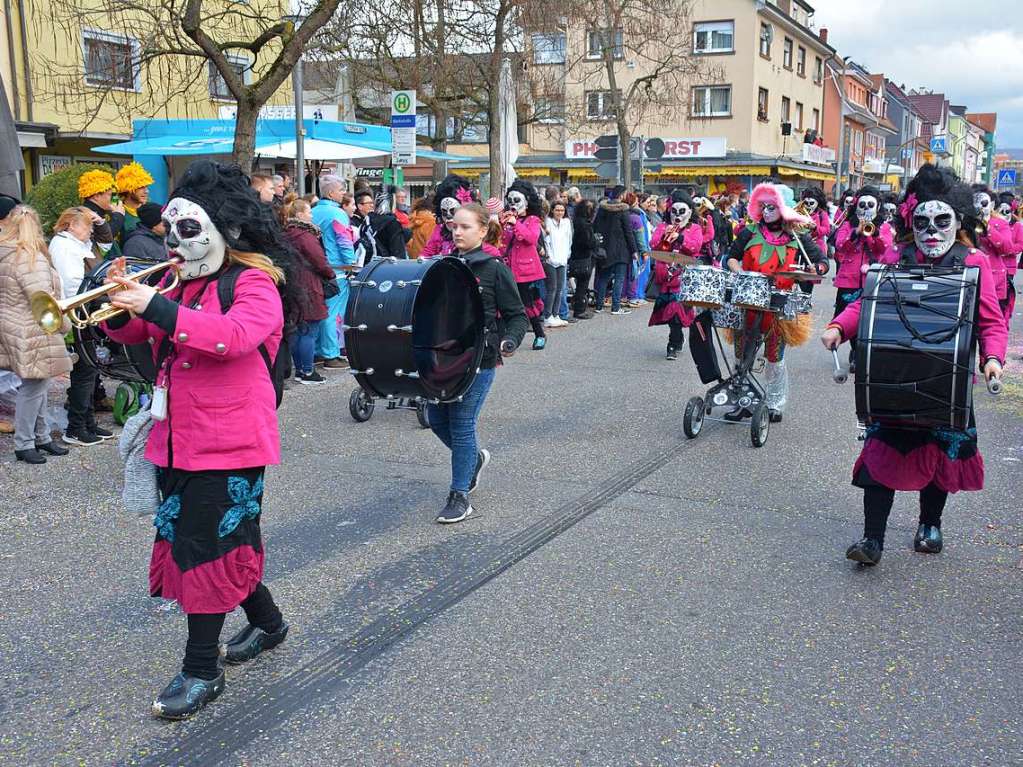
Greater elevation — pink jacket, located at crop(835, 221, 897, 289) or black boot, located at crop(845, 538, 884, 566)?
pink jacket, located at crop(835, 221, 897, 289)

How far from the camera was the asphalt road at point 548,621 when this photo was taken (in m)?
3.31

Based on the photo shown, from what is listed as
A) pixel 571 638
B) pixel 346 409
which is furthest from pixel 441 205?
pixel 571 638

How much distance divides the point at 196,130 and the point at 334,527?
13705mm

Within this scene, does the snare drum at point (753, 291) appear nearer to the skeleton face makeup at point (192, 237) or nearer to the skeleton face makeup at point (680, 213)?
the skeleton face makeup at point (680, 213)

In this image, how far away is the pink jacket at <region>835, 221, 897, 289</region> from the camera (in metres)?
10.5

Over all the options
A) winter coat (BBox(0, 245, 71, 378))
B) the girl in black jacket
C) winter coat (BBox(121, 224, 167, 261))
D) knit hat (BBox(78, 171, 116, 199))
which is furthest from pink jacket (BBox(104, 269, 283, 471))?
knit hat (BBox(78, 171, 116, 199))

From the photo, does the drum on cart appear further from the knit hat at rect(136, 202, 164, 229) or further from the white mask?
the knit hat at rect(136, 202, 164, 229)

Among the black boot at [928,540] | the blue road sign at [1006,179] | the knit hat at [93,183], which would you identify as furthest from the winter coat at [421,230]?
the blue road sign at [1006,179]

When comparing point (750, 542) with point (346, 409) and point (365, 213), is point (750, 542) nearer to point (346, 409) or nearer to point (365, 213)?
point (346, 409)

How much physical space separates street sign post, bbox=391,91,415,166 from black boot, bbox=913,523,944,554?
9.23 m

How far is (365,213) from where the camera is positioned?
11.4 metres

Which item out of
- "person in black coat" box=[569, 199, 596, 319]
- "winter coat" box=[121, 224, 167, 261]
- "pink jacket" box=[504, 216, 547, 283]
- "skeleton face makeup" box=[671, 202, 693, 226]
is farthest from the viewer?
"person in black coat" box=[569, 199, 596, 319]

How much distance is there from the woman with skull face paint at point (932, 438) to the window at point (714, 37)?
39746mm

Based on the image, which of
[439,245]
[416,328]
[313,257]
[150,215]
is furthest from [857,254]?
[150,215]
